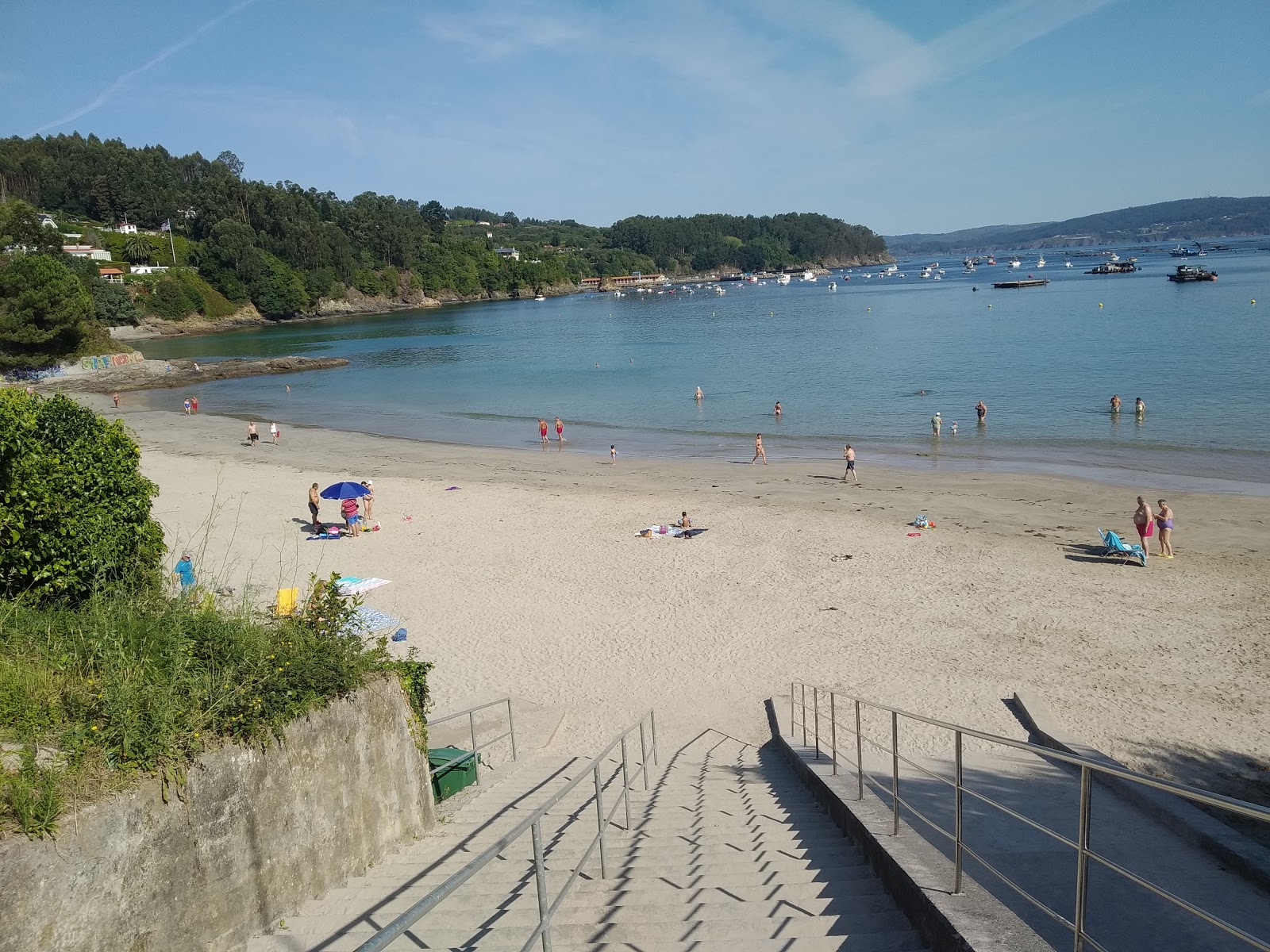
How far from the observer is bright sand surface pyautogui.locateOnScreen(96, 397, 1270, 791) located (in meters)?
12.4

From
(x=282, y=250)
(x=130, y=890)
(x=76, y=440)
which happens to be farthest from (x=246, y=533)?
(x=282, y=250)

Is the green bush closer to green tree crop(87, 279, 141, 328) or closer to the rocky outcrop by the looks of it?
the rocky outcrop

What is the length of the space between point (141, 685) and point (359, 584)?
1258cm

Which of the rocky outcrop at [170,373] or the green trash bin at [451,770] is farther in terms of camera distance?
the rocky outcrop at [170,373]

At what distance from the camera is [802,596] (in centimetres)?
1714

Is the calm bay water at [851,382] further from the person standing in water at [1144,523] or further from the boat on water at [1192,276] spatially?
the person standing in water at [1144,523]

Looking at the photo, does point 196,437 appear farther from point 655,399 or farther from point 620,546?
point 620,546

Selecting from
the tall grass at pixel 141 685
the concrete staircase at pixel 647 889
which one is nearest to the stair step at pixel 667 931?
the concrete staircase at pixel 647 889

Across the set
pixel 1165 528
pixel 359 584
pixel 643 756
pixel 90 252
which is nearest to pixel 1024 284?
pixel 1165 528

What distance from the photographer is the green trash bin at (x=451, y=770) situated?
30.7 ft

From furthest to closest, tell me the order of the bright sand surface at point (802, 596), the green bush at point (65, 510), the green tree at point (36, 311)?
the green tree at point (36, 311) < the bright sand surface at point (802, 596) < the green bush at point (65, 510)

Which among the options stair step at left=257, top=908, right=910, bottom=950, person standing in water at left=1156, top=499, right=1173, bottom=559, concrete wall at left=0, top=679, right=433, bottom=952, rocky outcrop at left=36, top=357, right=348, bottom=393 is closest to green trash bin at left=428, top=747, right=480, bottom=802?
concrete wall at left=0, top=679, right=433, bottom=952

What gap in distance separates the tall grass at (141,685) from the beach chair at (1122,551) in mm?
16277

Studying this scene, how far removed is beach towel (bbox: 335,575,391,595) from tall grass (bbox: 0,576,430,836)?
963 centimetres
